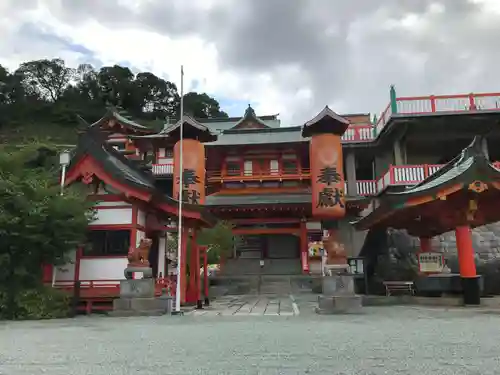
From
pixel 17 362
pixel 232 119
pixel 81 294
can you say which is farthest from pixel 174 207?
pixel 232 119

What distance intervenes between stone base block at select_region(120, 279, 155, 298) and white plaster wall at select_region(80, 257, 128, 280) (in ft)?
5.45

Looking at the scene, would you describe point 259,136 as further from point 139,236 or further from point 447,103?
point 139,236

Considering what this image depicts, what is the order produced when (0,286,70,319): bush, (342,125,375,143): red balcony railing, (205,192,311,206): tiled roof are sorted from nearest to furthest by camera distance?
(0,286,70,319): bush, (205,192,311,206): tiled roof, (342,125,375,143): red balcony railing

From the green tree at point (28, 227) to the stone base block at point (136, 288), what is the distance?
1857mm

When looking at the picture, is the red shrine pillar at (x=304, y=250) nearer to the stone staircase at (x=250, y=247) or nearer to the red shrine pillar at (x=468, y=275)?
the stone staircase at (x=250, y=247)

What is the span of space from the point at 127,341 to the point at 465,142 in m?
23.8

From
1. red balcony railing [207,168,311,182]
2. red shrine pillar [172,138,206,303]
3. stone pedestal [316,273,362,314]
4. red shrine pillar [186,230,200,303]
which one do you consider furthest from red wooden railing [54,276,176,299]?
red balcony railing [207,168,311,182]

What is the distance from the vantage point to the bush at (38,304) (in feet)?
34.7

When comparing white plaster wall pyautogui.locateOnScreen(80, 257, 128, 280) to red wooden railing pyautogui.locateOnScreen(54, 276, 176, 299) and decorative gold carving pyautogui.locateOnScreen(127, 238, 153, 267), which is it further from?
decorative gold carving pyautogui.locateOnScreen(127, 238, 153, 267)

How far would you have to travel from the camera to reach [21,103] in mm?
62875

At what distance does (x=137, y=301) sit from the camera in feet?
35.6

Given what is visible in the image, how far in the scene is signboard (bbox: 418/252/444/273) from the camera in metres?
14.3

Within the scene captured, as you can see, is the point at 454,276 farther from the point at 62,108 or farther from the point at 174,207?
the point at 62,108

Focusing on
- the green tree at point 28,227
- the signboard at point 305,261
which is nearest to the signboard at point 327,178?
the signboard at point 305,261
